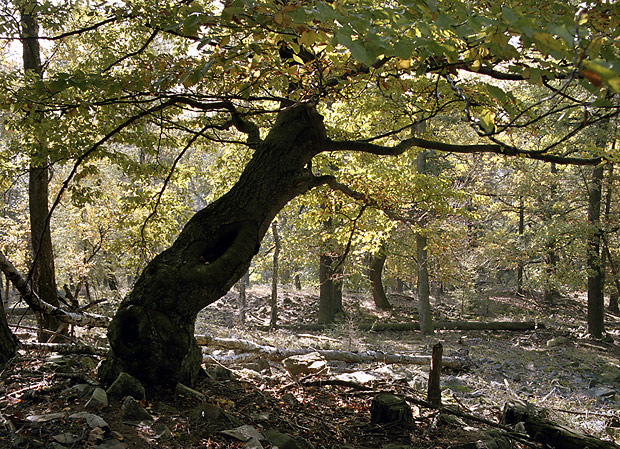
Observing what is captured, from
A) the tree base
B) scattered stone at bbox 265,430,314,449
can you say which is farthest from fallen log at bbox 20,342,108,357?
scattered stone at bbox 265,430,314,449

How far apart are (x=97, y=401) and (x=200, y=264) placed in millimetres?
1423

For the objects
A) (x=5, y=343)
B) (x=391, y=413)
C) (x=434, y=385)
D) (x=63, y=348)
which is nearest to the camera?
(x=5, y=343)

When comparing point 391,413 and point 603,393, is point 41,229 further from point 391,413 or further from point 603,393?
point 603,393

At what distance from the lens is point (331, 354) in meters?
8.19

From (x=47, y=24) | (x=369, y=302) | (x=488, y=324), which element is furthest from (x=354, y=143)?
(x=369, y=302)

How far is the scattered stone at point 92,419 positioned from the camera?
2.81 metres

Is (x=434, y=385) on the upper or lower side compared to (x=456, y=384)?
upper

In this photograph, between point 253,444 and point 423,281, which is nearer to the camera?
point 253,444

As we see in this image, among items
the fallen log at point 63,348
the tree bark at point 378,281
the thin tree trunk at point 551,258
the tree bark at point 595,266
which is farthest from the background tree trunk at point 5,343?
the tree bark at point 378,281

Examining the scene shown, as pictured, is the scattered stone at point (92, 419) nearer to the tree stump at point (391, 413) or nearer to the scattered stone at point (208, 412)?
the scattered stone at point (208, 412)

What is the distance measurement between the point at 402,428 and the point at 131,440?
8.65 feet

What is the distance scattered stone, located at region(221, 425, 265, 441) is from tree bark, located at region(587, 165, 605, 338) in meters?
14.5

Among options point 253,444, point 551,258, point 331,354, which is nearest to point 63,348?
point 253,444

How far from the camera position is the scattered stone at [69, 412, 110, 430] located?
9.21 ft
